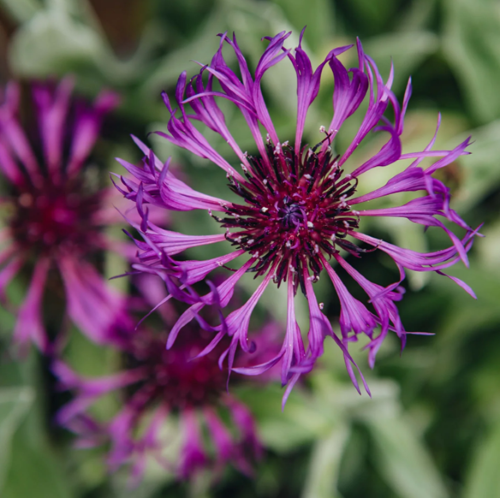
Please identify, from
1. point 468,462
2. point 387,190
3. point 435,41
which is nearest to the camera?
point 387,190

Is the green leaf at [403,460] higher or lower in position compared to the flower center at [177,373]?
lower

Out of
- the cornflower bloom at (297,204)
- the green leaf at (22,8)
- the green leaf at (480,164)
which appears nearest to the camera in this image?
the cornflower bloom at (297,204)

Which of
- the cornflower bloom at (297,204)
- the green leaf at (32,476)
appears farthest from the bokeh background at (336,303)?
the cornflower bloom at (297,204)

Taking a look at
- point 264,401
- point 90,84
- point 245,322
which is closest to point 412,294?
point 264,401

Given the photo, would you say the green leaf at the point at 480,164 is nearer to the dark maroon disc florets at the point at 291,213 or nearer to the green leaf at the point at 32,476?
the dark maroon disc florets at the point at 291,213

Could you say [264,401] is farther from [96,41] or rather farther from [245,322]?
[96,41]

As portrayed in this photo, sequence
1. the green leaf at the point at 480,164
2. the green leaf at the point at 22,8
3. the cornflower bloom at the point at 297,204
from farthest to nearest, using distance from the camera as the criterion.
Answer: the green leaf at the point at 22,8 < the green leaf at the point at 480,164 < the cornflower bloom at the point at 297,204
